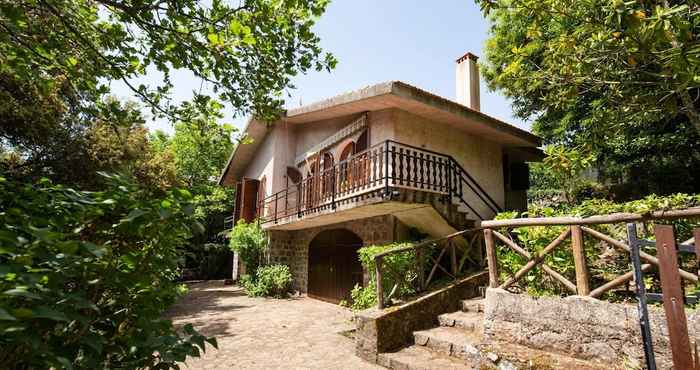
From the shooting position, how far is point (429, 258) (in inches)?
292

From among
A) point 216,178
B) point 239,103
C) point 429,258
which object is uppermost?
point 216,178

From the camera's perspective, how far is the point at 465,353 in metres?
4.75

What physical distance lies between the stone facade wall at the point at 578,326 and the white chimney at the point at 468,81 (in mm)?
7427

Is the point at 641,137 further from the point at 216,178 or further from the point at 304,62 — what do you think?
the point at 216,178

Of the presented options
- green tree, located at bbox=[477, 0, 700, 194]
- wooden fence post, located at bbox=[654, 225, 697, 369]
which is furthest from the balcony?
wooden fence post, located at bbox=[654, 225, 697, 369]

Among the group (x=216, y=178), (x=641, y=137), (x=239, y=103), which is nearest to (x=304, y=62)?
(x=239, y=103)

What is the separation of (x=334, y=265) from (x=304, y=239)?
2.10 meters

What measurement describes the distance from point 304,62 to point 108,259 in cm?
316

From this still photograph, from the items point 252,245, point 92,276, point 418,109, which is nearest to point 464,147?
point 418,109

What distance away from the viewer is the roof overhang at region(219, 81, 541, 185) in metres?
7.74

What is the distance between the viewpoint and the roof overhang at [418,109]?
7.74 m

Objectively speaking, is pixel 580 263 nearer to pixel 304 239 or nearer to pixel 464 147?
pixel 464 147

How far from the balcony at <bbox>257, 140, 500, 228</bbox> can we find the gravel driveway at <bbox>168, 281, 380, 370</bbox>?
2.48 meters

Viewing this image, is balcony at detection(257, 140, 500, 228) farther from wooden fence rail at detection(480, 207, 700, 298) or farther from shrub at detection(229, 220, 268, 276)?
wooden fence rail at detection(480, 207, 700, 298)
